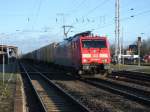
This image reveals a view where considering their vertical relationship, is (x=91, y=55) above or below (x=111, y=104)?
above

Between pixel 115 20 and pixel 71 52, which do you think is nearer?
pixel 71 52

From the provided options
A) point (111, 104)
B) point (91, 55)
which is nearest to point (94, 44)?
point (91, 55)

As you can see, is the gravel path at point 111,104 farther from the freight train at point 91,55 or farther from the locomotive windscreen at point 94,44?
the locomotive windscreen at point 94,44

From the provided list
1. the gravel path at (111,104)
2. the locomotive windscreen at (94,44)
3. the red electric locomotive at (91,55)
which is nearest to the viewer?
the gravel path at (111,104)

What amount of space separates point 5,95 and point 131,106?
22.1ft

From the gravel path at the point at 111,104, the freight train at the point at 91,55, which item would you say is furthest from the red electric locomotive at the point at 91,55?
the gravel path at the point at 111,104

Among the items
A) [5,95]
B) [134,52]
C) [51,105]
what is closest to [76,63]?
[5,95]

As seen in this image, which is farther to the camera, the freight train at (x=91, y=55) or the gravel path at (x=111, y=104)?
the freight train at (x=91, y=55)

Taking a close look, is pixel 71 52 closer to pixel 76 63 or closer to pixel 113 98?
pixel 76 63

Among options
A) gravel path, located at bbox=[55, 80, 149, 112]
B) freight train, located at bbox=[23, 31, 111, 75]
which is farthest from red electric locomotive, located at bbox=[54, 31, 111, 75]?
gravel path, located at bbox=[55, 80, 149, 112]

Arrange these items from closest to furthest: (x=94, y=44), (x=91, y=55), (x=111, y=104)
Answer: (x=111, y=104) < (x=91, y=55) < (x=94, y=44)

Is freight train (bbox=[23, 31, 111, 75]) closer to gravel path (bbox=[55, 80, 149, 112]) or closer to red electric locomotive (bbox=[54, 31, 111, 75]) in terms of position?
red electric locomotive (bbox=[54, 31, 111, 75])

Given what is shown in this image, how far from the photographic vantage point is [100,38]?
30688 millimetres

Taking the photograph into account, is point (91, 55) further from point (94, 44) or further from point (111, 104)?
point (111, 104)
